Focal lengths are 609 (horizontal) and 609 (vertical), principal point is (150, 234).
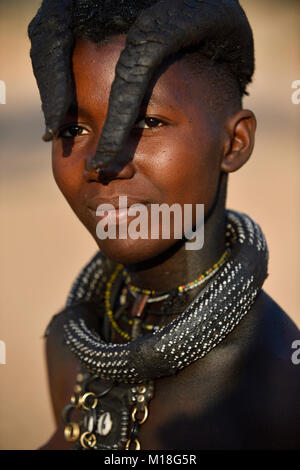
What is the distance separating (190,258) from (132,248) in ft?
1.02

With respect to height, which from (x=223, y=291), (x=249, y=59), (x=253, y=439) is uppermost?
(x=249, y=59)

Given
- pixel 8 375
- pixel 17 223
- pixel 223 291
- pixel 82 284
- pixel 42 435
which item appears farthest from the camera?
pixel 17 223

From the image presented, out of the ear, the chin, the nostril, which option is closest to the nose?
the nostril

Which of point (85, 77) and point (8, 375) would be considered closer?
point (85, 77)

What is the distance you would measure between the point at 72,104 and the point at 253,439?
129 cm

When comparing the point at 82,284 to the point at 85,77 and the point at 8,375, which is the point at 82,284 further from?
the point at 8,375

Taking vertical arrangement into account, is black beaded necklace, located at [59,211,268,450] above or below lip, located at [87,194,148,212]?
below

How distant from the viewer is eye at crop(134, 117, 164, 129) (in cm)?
196

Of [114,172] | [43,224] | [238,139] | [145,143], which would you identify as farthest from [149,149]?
[43,224]

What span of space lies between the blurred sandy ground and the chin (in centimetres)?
265

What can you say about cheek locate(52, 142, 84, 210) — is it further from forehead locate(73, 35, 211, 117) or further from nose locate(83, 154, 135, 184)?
forehead locate(73, 35, 211, 117)

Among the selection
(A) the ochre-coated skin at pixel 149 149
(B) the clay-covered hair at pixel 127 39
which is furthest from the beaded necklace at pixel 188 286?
(B) the clay-covered hair at pixel 127 39
